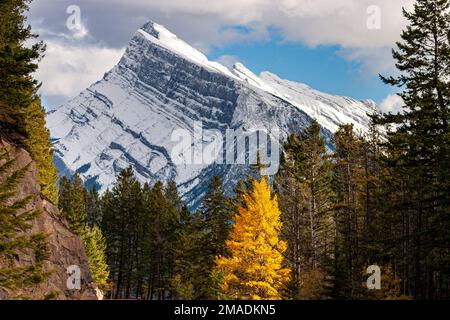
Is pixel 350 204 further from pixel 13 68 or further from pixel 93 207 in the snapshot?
pixel 93 207

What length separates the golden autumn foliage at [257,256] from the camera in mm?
34125

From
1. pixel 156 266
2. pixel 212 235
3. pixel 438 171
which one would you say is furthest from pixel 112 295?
pixel 438 171

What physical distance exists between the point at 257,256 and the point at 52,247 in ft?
44.1

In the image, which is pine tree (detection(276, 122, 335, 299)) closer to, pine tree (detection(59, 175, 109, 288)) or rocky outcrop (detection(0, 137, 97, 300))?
rocky outcrop (detection(0, 137, 97, 300))

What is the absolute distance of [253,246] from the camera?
3438cm

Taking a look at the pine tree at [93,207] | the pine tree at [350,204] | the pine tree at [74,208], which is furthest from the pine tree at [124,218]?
the pine tree at [350,204]

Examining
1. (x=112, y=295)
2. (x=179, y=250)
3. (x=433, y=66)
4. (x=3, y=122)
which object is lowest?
(x=112, y=295)

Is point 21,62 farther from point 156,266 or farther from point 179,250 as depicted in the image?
point 156,266

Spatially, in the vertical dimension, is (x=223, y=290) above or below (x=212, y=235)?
below

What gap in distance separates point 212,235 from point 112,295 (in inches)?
1217

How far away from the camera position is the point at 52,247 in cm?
3459

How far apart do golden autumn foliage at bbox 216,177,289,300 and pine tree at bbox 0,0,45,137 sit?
1507 cm

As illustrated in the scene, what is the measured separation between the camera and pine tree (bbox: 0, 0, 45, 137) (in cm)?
2814

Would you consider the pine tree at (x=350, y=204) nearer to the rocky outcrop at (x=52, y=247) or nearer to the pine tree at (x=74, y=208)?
the rocky outcrop at (x=52, y=247)
